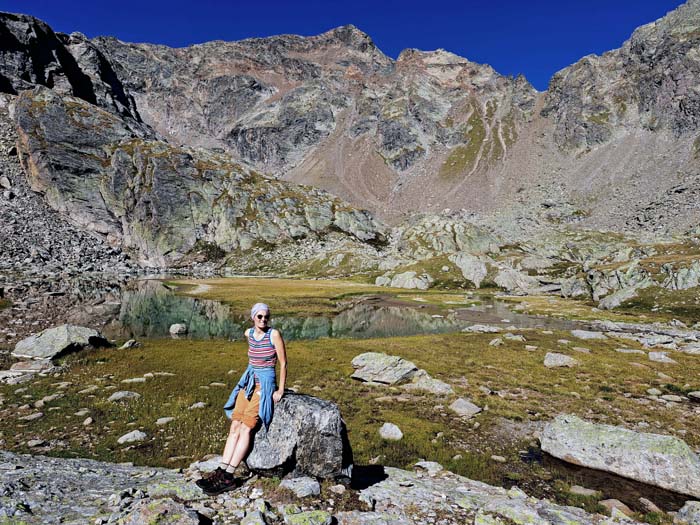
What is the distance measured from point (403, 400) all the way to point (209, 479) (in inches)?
592

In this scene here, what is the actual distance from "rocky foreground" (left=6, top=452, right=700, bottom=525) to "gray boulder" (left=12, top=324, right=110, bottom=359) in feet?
65.8

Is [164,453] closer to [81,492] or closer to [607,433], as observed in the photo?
[81,492]

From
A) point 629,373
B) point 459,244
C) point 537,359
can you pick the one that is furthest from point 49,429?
point 459,244

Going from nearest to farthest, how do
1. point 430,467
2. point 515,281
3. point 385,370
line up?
point 430,467 < point 385,370 < point 515,281

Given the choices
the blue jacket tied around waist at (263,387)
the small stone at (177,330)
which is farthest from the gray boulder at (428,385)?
the small stone at (177,330)

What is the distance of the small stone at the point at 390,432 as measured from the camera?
16984mm

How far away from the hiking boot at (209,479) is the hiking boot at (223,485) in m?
0.06

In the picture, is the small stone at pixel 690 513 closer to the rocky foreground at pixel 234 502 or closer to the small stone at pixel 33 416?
the rocky foreground at pixel 234 502

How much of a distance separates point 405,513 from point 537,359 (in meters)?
28.9

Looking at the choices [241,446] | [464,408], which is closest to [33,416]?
[241,446]

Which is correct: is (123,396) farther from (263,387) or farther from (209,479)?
(263,387)

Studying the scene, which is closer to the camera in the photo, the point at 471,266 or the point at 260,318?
the point at 260,318

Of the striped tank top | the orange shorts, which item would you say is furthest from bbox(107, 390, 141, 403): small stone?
the striped tank top

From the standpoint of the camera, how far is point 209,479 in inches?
375
